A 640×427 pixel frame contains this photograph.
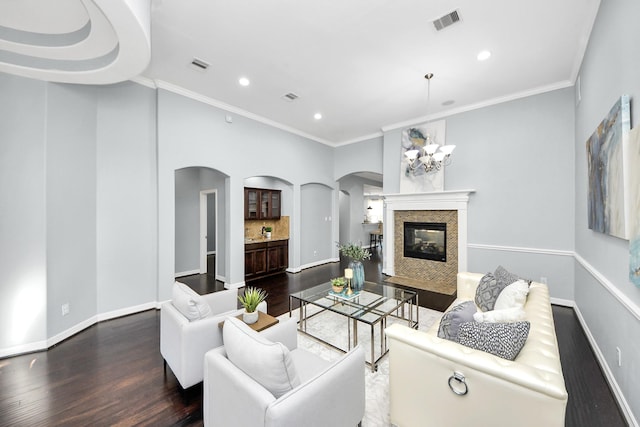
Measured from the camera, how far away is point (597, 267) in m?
2.67

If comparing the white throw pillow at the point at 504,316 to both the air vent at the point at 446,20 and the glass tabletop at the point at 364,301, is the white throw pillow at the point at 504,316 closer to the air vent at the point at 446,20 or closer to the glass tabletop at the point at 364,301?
the glass tabletop at the point at 364,301

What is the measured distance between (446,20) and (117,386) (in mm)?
4789

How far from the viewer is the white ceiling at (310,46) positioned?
238 cm

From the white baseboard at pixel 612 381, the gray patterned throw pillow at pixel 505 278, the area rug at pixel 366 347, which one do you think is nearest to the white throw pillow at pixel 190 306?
the area rug at pixel 366 347

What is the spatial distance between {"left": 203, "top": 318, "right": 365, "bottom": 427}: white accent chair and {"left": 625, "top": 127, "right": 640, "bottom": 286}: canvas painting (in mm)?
1892

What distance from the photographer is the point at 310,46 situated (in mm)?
3102

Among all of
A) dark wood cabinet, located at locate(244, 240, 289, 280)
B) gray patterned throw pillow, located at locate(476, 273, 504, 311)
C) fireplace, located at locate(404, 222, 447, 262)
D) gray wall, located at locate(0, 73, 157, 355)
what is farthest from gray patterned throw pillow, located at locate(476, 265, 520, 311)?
gray wall, located at locate(0, 73, 157, 355)

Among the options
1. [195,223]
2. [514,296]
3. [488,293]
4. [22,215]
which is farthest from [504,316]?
[195,223]

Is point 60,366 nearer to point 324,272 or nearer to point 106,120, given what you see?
point 106,120

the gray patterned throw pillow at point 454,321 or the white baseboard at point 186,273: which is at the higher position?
the gray patterned throw pillow at point 454,321

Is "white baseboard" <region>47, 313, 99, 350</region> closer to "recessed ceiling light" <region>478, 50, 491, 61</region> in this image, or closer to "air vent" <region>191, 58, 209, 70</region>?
"air vent" <region>191, 58, 209, 70</region>

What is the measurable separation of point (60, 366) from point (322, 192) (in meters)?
5.93

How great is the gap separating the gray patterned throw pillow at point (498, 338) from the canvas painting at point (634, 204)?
0.93 m

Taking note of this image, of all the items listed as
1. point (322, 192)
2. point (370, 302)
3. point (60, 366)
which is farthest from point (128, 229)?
point (322, 192)
